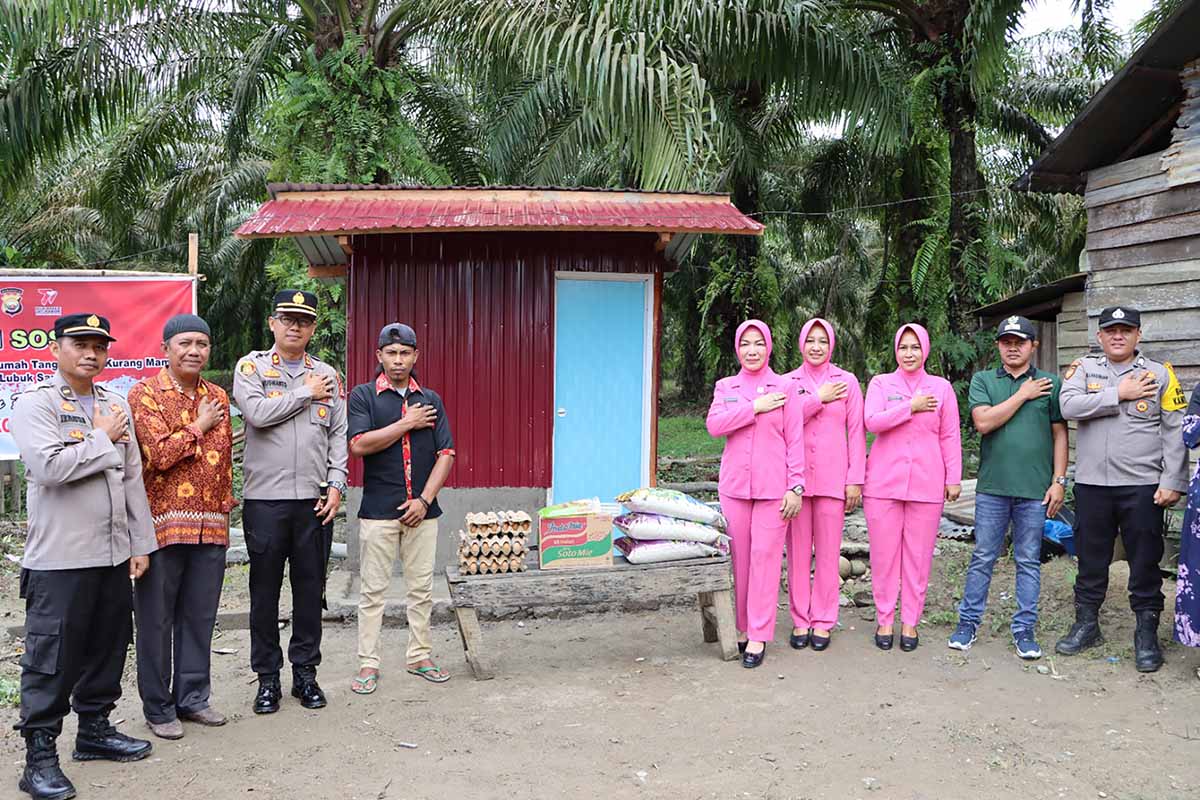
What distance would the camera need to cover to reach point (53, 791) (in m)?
3.77

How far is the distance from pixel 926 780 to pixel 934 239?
8230 mm

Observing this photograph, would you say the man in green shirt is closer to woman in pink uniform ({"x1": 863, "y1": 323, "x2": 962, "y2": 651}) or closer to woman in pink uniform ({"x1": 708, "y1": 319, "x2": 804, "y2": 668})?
woman in pink uniform ({"x1": 863, "y1": 323, "x2": 962, "y2": 651})

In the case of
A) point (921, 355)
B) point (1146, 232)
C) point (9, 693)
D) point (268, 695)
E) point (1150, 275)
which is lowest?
point (9, 693)

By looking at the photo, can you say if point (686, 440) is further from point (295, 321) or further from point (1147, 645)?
point (295, 321)

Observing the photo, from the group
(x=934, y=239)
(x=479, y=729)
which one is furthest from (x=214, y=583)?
(x=934, y=239)

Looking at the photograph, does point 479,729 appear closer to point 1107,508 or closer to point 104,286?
point 1107,508

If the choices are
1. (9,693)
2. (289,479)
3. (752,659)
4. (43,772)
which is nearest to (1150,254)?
(752,659)

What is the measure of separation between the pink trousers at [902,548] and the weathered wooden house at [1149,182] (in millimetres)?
2347

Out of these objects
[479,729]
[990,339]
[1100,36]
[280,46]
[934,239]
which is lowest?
[479,729]

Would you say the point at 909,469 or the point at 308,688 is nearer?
the point at 308,688

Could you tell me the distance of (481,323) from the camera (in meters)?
7.14

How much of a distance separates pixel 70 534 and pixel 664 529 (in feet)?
9.96

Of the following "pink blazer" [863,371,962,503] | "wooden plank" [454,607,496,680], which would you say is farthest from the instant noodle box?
"pink blazer" [863,371,962,503]

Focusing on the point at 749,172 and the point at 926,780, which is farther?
the point at 749,172
